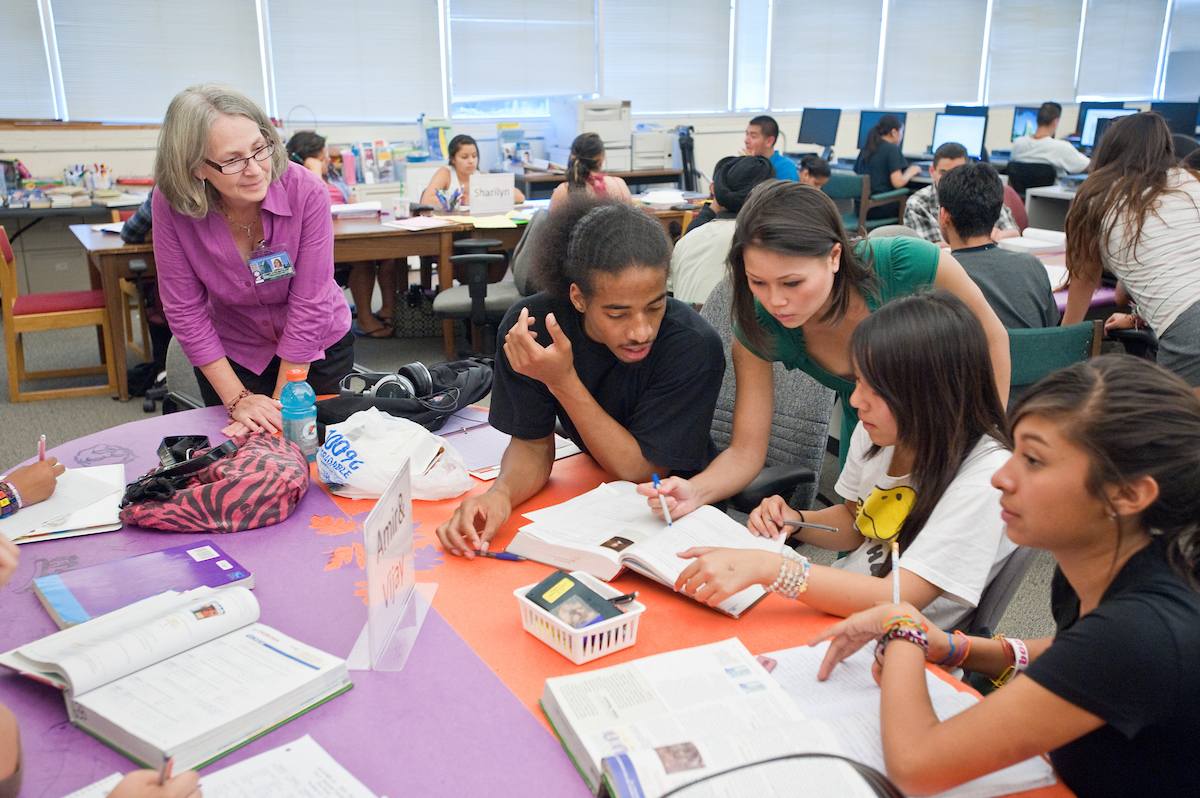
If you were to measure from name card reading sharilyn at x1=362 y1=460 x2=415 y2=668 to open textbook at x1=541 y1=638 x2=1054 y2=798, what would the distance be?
0.76 feet

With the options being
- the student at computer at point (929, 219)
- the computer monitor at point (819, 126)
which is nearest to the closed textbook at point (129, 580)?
the student at computer at point (929, 219)

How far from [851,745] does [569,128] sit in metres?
6.28

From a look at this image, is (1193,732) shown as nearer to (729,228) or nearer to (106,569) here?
(106,569)

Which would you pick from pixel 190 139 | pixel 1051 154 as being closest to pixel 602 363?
pixel 190 139

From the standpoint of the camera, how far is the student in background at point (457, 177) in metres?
5.54

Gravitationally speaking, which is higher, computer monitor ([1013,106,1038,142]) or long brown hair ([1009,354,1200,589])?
computer monitor ([1013,106,1038,142])

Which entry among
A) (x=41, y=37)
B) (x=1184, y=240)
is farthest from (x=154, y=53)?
(x=1184, y=240)

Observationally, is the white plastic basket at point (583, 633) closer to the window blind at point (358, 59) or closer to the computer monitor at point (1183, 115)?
the window blind at point (358, 59)

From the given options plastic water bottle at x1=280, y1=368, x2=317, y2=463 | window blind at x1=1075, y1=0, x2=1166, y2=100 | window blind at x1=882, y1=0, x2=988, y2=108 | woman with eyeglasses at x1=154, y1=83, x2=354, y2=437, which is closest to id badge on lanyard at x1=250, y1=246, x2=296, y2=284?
woman with eyeglasses at x1=154, y1=83, x2=354, y2=437

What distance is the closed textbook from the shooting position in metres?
1.21

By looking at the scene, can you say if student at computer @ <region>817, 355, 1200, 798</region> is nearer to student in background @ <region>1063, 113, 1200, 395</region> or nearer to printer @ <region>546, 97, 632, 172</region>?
student in background @ <region>1063, 113, 1200, 395</region>

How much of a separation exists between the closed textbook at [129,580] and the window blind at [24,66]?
19.5 feet

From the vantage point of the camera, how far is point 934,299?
1.31 m

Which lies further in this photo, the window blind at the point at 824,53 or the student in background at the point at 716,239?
the window blind at the point at 824,53
